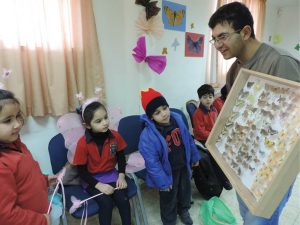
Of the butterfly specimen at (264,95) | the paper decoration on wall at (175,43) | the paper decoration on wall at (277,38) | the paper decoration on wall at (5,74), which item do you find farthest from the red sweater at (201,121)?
the paper decoration on wall at (277,38)

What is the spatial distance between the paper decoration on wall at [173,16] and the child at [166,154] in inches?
47.0

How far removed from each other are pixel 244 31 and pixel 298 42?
4.89 m

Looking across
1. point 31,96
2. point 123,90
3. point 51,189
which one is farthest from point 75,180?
point 123,90

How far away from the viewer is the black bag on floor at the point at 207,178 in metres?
2.20

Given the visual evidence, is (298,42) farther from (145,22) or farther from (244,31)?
(244,31)

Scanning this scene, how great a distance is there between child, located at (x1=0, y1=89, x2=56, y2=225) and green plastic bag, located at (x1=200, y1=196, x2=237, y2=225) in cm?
136

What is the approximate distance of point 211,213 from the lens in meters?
1.96

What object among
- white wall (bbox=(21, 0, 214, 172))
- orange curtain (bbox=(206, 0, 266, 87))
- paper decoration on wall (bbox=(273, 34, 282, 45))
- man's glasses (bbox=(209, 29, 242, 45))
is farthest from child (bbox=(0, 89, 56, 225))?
paper decoration on wall (bbox=(273, 34, 282, 45))

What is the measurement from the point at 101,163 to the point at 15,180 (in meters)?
0.69

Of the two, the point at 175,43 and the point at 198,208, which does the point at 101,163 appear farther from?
the point at 175,43

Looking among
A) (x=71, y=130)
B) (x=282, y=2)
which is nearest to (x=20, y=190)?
(x=71, y=130)

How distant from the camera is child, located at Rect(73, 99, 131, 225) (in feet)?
5.25

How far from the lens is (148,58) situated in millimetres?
2428

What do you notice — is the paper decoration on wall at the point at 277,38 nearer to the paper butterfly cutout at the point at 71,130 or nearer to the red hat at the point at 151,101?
the red hat at the point at 151,101
